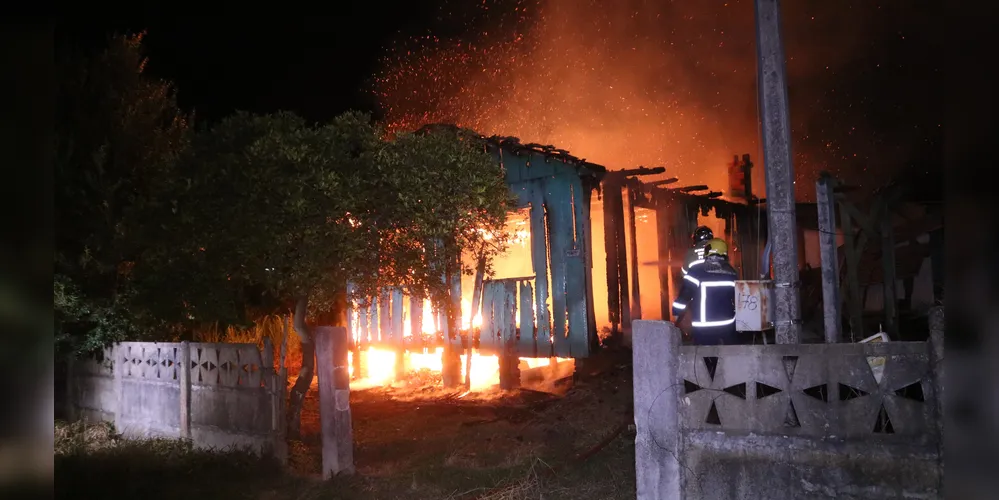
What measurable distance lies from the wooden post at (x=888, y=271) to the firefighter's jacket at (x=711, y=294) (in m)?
6.69

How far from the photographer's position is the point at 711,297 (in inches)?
258

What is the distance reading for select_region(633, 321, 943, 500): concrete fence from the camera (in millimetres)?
4234

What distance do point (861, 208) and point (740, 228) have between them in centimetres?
392

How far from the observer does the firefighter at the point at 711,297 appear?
654 cm

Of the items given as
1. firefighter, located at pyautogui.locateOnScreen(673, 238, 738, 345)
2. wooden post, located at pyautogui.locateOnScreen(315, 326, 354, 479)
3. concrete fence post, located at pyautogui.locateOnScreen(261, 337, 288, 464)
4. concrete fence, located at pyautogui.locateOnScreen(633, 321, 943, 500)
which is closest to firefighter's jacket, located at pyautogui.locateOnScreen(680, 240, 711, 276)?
firefighter, located at pyautogui.locateOnScreen(673, 238, 738, 345)

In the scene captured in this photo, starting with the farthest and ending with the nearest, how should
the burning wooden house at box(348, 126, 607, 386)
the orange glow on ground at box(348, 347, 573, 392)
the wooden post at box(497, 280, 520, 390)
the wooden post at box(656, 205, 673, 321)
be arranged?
1. the wooden post at box(656, 205, 673, 321)
2. the orange glow on ground at box(348, 347, 573, 392)
3. the wooden post at box(497, 280, 520, 390)
4. the burning wooden house at box(348, 126, 607, 386)

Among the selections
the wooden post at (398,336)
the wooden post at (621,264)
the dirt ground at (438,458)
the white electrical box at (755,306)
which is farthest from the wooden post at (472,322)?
the white electrical box at (755,306)

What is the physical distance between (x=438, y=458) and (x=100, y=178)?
10.8 m

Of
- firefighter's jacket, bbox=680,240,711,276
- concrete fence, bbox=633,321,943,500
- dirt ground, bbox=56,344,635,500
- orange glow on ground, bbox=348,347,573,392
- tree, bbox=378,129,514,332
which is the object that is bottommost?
dirt ground, bbox=56,344,635,500

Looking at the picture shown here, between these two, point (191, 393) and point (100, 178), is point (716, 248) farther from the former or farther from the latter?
point (100, 178)

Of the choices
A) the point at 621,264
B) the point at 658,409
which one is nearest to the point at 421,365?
the point at 621,264

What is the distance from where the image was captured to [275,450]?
823cm

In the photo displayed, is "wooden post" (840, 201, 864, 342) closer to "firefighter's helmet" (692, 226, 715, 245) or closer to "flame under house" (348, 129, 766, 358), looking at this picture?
"flame under house" (348, 129, 766, 358)

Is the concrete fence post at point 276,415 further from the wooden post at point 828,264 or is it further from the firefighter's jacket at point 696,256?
the wooden post at point 828,264
